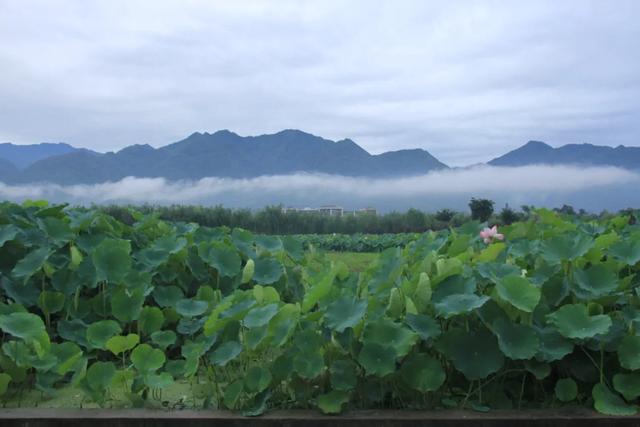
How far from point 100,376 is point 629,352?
143cm

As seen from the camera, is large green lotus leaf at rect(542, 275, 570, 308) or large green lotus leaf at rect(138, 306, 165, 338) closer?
large green lotus leaf at rect(542, 275, 570, 308)

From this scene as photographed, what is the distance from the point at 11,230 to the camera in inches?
99.1

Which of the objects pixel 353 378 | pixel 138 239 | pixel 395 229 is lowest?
pixel 395 229

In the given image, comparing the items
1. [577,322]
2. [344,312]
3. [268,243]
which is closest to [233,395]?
[344,312]

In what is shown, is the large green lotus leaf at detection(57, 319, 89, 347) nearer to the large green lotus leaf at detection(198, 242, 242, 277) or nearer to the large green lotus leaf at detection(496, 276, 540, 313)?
the large green lotus leaf at detection(198, 242, 242, 277)

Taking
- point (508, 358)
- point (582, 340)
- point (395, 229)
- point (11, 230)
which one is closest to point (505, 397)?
point (508, 358)

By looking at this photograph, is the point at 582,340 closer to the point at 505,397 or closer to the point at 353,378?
the point at 505,397

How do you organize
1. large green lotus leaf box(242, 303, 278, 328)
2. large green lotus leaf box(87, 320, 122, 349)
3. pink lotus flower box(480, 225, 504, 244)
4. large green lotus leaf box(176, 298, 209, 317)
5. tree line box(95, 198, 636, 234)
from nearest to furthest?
Result: large green lotus leaf box(242, 303, 278, 328), large green lotus leaf box(87, 320, 122, 349), large green lotus leaf box(176, 298, 209, 317), pink lotus flower box(480, 225, 504, 244), tree line box(95, 198, 636, 234)

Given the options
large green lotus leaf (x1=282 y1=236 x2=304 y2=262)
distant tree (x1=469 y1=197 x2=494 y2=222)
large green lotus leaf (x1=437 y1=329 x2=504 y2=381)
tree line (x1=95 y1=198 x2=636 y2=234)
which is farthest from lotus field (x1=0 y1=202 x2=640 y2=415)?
distant tree (x1=469 y1=197 x2=494 y2=222)

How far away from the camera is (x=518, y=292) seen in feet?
5.41

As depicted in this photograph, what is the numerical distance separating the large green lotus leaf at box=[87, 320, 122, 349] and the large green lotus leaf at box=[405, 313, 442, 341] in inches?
39.2

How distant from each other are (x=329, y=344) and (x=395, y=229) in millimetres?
16126

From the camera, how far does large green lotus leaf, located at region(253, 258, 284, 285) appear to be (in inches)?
103

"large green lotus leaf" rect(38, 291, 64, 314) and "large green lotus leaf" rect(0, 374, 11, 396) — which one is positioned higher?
"large green lotus leaf" rect(38, 291, 64, 314)
